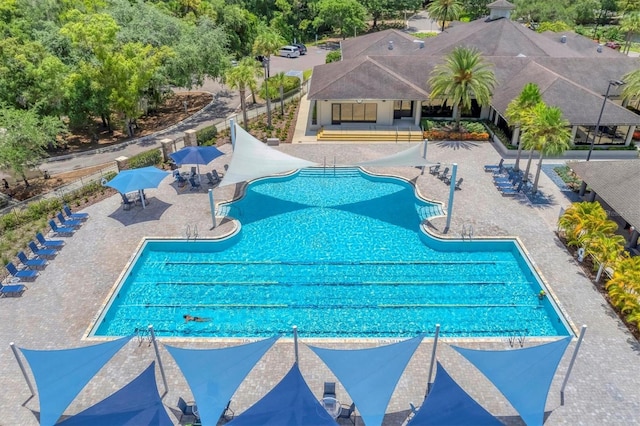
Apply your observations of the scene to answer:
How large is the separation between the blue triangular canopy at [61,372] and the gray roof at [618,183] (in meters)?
23.4

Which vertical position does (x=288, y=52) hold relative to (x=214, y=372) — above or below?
above

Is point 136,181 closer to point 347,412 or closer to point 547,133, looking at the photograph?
point 347,412

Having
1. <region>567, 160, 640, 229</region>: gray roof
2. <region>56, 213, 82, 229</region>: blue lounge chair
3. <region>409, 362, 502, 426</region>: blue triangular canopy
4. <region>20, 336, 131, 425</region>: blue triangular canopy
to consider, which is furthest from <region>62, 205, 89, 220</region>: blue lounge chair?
<region>567, 160, 640, 229</region>: gray roof

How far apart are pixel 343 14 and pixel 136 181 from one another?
4968 cm

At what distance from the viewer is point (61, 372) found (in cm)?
1409

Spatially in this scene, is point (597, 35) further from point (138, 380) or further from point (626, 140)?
point (138, 380)

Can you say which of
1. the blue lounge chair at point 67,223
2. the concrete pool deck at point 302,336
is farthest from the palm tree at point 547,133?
the blue lounge chair at point 67,223

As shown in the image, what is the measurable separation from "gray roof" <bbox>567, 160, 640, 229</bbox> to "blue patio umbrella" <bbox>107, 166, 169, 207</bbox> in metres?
24.2

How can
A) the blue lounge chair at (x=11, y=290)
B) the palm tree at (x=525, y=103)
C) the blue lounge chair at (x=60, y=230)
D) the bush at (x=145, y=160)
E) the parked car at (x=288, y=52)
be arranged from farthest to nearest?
the parked car at (x=288, y=52) < the bush at (x=145, y=160) < the palm tree at (x=525, y=103) < the blue lounge chair at (x=60, y=230) < the blue lounge chair at (x=11, y=290)

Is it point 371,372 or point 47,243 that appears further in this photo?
point 47,243

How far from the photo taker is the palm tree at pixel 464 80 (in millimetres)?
33406

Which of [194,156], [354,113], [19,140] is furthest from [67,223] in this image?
[354,113]

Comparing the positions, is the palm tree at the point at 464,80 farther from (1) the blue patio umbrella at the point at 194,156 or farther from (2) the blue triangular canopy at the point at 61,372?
(2) the blue triangular canopy at the point at 61,372

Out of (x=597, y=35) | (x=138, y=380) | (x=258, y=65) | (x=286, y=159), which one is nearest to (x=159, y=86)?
(x=258, y=65)
